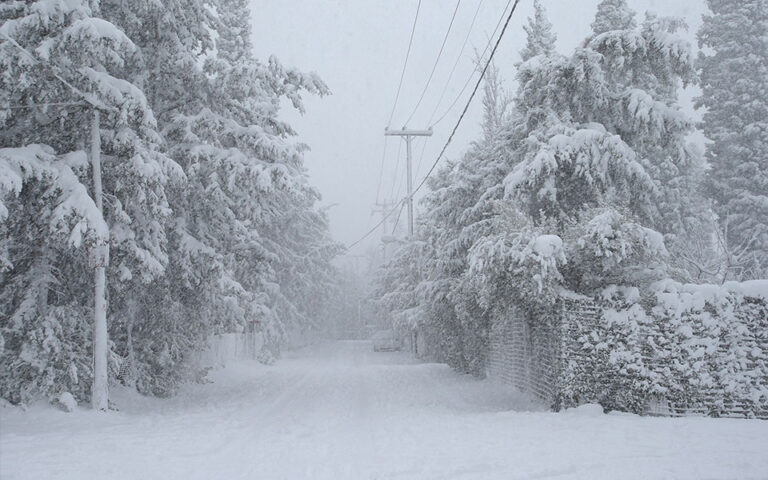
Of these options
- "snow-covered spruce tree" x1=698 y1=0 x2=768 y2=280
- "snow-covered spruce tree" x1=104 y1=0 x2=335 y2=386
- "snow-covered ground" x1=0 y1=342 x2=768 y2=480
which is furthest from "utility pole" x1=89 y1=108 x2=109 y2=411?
"snow-covered spruce tree" x1=698 y1=0 x2=768 y2=280

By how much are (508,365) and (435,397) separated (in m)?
2.18

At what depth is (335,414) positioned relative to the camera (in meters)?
12.1

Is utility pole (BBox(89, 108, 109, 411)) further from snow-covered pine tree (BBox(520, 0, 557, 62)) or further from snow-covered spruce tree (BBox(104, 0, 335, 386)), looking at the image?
snow-covered pine tree (BBox(520, 0, 557, 62))

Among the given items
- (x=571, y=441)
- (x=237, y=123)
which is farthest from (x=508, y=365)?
(x=237, y=123)

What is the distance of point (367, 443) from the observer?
8836 millimetres

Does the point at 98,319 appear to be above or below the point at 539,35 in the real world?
below

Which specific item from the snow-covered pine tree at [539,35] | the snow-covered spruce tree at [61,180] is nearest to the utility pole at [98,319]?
the snow-covered spruce tree at [61,180]

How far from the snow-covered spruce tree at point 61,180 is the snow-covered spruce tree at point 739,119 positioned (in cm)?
2305

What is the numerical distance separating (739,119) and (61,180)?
25.9 m

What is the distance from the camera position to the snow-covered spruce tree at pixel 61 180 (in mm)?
9664

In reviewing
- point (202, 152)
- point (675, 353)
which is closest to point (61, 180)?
point (202, 152)

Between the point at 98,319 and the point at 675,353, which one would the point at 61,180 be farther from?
the point at 675,353

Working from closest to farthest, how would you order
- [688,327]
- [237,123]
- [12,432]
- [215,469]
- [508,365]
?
[215,469], [12,432], [688,327], [237,123], [508,365]

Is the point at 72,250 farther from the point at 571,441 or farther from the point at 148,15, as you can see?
the point at 571,441
